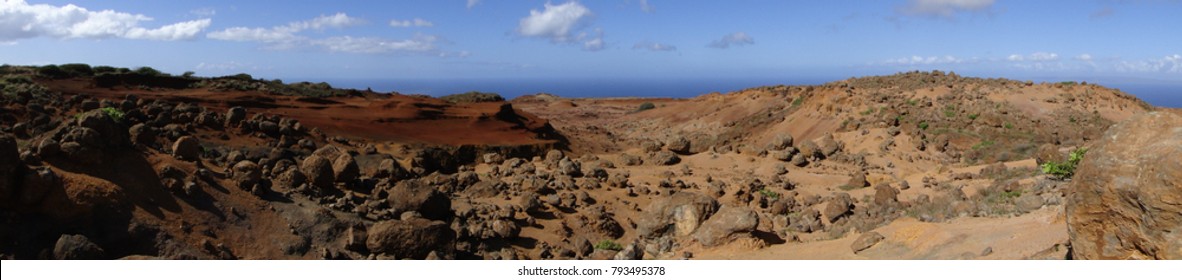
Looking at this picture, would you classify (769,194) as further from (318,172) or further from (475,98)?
(475,98)

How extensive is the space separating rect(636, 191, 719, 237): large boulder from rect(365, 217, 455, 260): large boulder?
11.5ft

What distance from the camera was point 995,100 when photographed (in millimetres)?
20281

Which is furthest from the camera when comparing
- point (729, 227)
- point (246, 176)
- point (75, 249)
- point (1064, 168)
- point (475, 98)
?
point (475, 98)

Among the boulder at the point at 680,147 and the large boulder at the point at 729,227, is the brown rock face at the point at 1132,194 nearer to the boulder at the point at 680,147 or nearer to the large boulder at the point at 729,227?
the large boulder at the point at 729,227

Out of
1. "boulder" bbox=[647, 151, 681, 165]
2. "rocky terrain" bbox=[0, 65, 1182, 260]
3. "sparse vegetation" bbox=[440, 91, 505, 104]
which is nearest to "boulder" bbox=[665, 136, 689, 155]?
"rocky terrain" bbox=[0, 65, 1182, 260]

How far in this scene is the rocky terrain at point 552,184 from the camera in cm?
621

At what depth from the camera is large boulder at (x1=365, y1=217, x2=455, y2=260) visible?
802 centimetres

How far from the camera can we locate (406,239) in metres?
8.05

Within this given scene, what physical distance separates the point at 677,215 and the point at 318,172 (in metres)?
5.70

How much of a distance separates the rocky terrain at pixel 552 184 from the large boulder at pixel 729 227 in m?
0.03

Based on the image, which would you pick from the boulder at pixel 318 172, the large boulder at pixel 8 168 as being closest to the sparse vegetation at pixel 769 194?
the boulder at pixel 318 172

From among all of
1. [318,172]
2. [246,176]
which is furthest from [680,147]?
[246,176]
